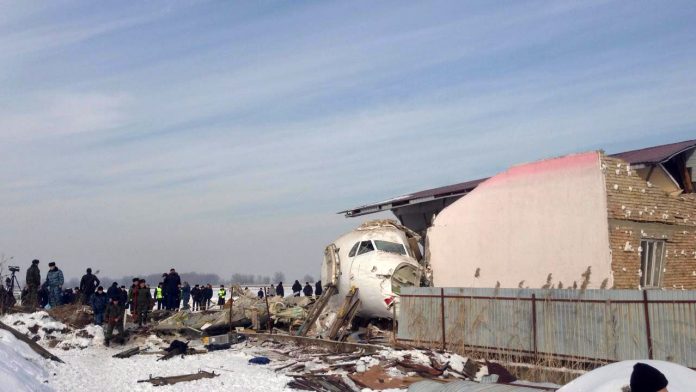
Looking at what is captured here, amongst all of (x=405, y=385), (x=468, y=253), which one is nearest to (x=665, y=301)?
(x=405, y=385)

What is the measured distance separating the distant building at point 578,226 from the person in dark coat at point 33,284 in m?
15.3

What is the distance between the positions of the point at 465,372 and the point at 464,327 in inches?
93.3

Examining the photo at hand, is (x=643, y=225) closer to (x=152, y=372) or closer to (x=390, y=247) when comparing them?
(x=390, y=247)

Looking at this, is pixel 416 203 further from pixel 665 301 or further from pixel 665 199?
pixel 665 301

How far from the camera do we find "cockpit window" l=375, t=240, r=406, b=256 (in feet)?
75.1

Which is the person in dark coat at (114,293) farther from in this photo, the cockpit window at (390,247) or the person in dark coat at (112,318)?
the cockpit window at (390,247)

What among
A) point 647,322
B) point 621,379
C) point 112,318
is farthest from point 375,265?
point 621,379

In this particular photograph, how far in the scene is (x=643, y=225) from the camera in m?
17.9

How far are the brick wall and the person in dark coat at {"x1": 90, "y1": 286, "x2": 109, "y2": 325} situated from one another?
18.2 m

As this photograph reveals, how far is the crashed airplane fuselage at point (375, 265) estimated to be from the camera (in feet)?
71.1

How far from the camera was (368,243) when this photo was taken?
Answer: 23.3m

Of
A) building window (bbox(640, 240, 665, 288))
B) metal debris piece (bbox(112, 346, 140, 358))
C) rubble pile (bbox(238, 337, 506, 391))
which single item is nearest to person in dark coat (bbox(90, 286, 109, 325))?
metal debris piece (bbox(112, 346, 140, 358))

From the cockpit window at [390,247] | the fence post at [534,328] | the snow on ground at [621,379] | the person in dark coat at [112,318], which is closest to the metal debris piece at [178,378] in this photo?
the fence post at [534,328]

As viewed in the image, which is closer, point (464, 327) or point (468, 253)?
point (464, 327)
